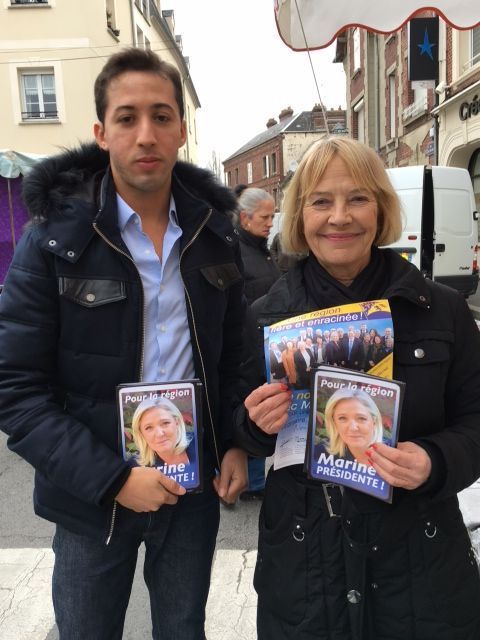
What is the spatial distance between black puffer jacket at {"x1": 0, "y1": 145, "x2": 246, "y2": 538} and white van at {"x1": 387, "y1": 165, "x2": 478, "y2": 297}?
736 cm

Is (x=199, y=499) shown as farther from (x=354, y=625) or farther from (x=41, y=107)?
(x=41, y=107)

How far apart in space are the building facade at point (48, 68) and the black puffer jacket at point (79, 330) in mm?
15871

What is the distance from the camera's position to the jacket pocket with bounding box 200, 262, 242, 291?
1.59m

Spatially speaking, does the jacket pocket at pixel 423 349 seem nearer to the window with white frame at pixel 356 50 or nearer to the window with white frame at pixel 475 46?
the window with white frame at pixel 475 46

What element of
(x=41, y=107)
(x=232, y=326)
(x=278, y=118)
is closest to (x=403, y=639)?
(x=232, y=326)

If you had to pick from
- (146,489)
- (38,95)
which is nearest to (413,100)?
(38,95)

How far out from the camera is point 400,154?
1880 centimetres

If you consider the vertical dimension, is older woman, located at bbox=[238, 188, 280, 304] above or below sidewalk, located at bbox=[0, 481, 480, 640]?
above

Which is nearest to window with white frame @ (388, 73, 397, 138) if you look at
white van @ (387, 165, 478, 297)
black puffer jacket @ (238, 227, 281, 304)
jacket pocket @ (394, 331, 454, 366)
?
white van @ (387, 165, 478, 297)

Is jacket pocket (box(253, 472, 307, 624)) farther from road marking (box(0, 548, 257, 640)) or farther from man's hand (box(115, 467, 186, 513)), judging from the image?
road marking (box(0, 548, 257, 640))

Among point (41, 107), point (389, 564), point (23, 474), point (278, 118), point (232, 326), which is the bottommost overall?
point (23, 474)

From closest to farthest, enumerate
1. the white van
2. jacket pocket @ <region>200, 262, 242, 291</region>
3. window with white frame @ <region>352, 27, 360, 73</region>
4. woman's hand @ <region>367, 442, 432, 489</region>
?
woman's hand @ <region>367, 442, 432, 489</region>
jacket pocket @ <region>200, 262, 242, 291</region>
the white van
window with white frame @ <region>352, 27, 360, 73</region>

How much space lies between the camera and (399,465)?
1.22 metres

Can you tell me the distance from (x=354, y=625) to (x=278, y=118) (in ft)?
157
